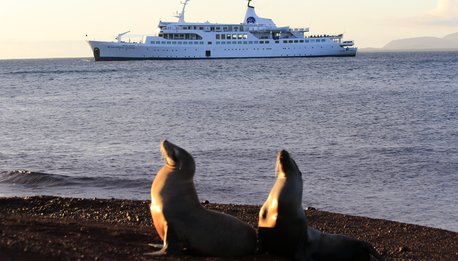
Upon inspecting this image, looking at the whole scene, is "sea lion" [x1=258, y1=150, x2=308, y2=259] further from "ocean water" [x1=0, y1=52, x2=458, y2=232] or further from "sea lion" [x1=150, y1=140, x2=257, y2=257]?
"ocean water" [x1=0, y1=52, x2=458, y2=232]

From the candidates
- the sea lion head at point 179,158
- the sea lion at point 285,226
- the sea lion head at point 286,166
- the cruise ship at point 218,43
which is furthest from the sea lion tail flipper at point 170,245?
the cruise ship at point 218,43

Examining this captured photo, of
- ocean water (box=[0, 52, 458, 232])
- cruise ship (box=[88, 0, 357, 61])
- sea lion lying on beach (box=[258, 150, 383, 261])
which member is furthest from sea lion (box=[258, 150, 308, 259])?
cruise ship (box=[88, 0, 357, 61])

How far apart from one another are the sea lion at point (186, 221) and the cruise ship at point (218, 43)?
97.2 m

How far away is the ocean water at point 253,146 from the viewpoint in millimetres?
13133

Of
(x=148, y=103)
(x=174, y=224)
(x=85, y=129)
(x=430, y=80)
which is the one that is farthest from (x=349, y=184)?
(x=430, y=80)

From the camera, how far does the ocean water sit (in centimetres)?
1313

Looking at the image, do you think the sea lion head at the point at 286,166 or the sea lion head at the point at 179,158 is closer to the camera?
the sea lion head at the point at 179,158

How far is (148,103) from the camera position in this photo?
37.2 metres

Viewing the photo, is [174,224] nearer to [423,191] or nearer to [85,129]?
[423,191]

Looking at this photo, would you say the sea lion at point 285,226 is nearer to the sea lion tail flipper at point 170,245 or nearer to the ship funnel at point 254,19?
the sea lion tail flipper at point 170,245

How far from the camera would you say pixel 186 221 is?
19.5 feet

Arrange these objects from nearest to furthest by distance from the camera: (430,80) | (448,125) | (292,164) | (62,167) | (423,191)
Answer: (292,164), (423,191), (62,167), (448,125), (430,80)

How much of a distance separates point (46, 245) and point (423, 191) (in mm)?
9144

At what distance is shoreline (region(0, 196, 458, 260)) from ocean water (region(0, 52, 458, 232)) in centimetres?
194
